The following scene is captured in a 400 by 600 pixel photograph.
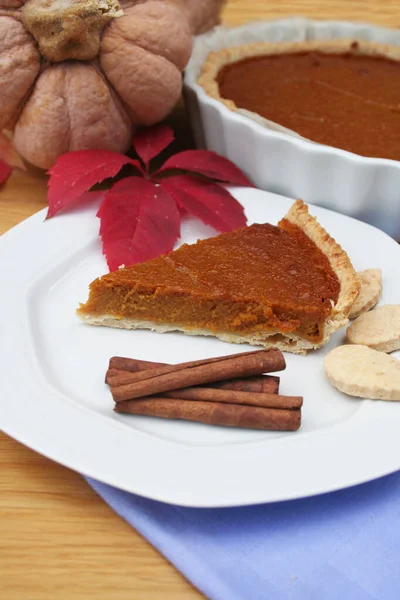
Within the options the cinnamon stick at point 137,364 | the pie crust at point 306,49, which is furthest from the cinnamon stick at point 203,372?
the pie crust at point 306,49

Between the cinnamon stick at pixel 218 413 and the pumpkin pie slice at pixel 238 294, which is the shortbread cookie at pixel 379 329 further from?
the cinnamon stick at pixel 218 413

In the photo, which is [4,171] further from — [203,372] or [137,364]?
[203,372]

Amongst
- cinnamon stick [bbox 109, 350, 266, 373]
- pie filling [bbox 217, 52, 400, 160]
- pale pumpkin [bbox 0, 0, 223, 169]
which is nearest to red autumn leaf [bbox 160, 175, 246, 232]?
pale pumpkin [bbox 0, 0, 223, 169]

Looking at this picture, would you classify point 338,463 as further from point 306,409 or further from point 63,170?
point 63,170

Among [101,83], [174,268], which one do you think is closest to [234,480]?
[174,268]

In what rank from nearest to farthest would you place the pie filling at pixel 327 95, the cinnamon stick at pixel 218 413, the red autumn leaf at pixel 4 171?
the cinnamon stick at pixel 218 413 < the pie filling at pixel 327 95 < the red autumn leaf at pixel 4 171

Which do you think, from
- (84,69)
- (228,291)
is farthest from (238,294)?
(84,69)
